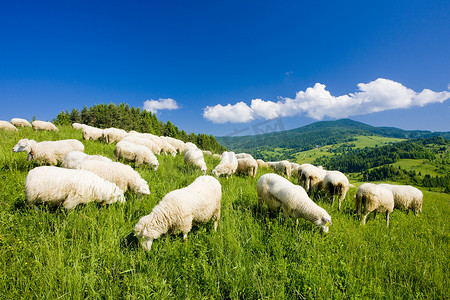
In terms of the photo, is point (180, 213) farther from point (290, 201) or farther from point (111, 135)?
point (111, 135)

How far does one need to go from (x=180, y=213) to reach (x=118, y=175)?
2.82 metres

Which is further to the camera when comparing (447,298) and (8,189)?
(8,189)

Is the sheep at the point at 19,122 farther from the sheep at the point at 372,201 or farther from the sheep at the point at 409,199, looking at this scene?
the sheep at the point at 409,199

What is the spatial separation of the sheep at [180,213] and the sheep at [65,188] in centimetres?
131

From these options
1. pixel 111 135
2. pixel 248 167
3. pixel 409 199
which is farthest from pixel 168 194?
pixel 111 135

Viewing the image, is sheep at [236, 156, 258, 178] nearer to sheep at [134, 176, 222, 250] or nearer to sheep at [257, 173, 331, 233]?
sheep at [257, 173, 331, 233]

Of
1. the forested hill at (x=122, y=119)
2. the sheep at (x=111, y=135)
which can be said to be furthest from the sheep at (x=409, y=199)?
the forested hill at (x=122, y=119)

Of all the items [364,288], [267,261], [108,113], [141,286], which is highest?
[108,113]

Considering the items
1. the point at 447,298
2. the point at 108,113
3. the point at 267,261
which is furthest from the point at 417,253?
the point at 108,113

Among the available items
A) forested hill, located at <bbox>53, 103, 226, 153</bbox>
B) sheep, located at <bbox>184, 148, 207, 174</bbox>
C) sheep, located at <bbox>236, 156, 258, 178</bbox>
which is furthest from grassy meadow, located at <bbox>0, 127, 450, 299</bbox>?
forested hill, located at <bbox>53, 103, 226, 153</bbox>

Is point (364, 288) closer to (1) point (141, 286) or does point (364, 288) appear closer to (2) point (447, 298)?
(2) point (447, 298)

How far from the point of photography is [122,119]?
46.0 meters

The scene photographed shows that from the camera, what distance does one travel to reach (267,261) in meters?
3.04

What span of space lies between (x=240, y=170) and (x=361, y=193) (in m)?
5.56
